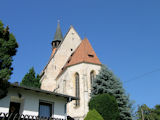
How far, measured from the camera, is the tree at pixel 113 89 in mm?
17777

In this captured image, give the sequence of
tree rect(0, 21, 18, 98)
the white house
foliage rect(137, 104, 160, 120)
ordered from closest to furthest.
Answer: tree rect(0, 21, 18, 98)
the white house
foliage rect(137, 104, 160, 120)

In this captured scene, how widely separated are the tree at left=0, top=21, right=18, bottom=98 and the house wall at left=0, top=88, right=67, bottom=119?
102 inches

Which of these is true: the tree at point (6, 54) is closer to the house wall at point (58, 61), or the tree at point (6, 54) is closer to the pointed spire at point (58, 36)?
the house wall at point (58, 61)

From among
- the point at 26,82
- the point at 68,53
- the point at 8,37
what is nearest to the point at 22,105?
the point at 8,37

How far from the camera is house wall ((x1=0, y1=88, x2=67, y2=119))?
35.4ft

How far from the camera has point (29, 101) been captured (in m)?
11.5

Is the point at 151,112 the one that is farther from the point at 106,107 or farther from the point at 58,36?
the point at 106,107

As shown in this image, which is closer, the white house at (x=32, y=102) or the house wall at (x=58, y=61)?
the white house at (x=32, y=102)

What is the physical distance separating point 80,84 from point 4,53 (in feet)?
67.5

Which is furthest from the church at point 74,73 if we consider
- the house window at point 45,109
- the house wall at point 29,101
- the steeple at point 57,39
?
the house window at point 45,109

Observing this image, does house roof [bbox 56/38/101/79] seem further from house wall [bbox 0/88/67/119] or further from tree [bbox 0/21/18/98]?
tree [bbox 0/21/18/98]

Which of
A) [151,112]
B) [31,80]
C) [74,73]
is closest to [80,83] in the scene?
[74,73]

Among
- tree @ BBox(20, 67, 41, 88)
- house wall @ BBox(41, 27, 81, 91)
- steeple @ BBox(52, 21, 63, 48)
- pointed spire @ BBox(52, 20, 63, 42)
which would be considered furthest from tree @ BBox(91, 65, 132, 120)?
→ pointed spire @ BBox(52, 20, 63, 42)

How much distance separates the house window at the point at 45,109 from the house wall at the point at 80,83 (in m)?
14.5
